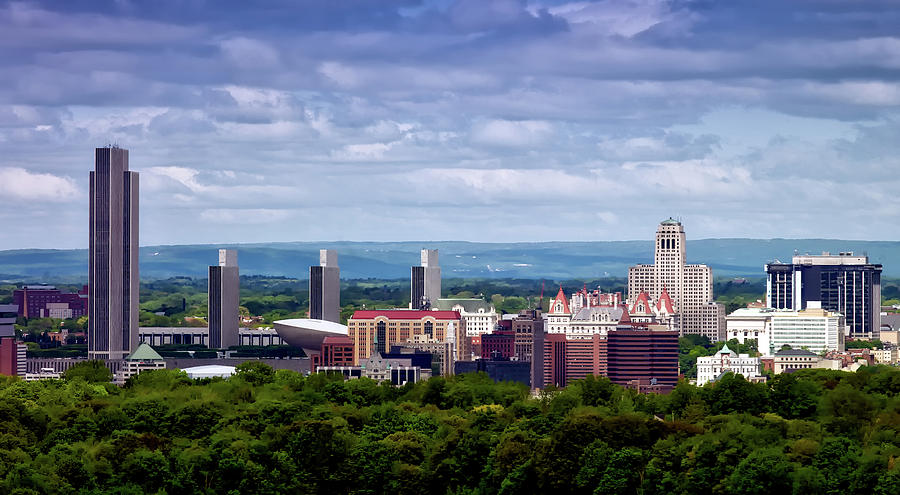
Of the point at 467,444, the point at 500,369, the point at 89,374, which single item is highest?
the point at 89,374

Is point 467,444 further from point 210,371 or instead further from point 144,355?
point 144,355

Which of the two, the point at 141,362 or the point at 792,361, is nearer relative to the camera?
the point at 141,362

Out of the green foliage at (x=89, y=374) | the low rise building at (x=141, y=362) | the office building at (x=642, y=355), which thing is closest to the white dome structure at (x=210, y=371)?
the low rise building at (x=141, y=362)

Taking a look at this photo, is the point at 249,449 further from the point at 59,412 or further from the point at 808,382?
the point at 808,382

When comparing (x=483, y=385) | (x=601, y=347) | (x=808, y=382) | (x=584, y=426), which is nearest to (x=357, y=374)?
(x=601, y=347)

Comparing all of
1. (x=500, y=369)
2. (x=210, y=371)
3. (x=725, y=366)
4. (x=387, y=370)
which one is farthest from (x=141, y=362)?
(x=725, y=366)

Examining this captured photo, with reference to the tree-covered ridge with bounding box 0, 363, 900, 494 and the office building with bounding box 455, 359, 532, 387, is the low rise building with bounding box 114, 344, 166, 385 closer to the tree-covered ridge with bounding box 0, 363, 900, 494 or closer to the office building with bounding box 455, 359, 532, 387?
the office building with bounding box 455, 359, 532, 387
